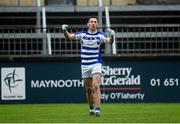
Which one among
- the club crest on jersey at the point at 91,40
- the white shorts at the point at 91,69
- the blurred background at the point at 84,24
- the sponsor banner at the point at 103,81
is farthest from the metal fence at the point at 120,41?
the club crest on jersey at the point at 91,40

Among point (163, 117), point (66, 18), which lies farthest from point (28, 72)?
point (163, 117)

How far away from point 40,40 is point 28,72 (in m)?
1.95

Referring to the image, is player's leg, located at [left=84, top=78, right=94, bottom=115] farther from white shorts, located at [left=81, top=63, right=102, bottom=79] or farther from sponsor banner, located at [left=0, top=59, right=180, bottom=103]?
sponsor banner, located at [left=0, top=59, right=180, bottom=103]

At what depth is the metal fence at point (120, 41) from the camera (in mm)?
20672

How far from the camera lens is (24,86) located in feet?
65.6

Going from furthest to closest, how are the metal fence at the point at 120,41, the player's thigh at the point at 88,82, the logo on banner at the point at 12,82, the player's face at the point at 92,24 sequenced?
the metal fence at the point at 120,41 → the logo on banner at the point at 12,82 → the player's thigh at the point at 88,82 → the player's face at the point at 92,24

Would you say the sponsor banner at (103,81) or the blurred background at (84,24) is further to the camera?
the blurred background at (84,24)

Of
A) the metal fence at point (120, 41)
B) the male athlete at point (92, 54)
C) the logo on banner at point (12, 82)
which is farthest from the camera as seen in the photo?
the metal fence at point (120, 41)

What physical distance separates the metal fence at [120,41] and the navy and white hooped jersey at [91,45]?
21.0 ft

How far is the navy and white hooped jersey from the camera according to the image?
13.9 metres

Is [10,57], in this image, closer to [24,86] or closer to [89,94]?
[24,86]

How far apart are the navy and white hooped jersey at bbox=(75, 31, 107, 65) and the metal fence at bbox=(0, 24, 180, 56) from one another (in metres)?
6.39

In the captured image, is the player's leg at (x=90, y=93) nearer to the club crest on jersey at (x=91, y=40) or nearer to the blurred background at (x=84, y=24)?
the club crest on jersey at (x=91, y=40)

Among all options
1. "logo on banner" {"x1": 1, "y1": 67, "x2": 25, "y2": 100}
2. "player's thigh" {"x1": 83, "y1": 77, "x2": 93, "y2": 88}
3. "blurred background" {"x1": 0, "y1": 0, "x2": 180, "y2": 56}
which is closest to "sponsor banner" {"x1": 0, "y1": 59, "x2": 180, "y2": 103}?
"logo on banner" {"x1": 1, "y1": 67, "x2": 25, "y2": 100}
